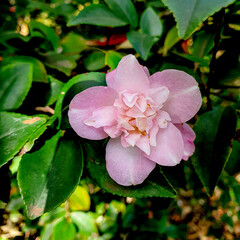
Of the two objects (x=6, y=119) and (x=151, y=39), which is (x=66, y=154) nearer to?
(x=6, y=119)

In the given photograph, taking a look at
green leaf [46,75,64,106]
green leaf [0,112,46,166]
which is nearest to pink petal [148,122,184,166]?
green leaf [0,112,46,166]

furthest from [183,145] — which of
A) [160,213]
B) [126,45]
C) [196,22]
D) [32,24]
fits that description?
[160,213]

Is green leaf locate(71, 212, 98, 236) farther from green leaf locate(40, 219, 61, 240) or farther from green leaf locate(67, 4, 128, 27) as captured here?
green leaf locate(67, 4, 128, 27)

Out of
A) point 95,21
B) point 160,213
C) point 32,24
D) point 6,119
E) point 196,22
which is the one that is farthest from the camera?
point 160,213

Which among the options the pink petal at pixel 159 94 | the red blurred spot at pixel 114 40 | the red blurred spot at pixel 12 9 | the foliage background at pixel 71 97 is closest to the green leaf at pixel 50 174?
the foliage background at pixel 71 97

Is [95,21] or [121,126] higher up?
[95,21]
